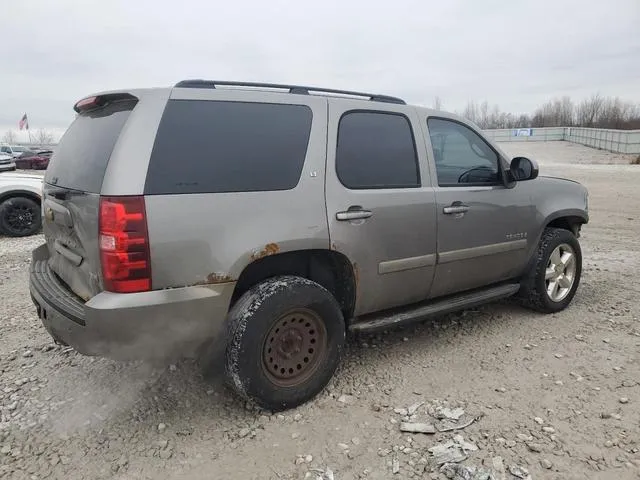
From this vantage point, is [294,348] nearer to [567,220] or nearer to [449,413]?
[449,413]

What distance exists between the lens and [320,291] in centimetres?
296

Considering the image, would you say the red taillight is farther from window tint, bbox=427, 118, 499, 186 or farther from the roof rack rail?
window tint, bbox=427, 118, 499, 186

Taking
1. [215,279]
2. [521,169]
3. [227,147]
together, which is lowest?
[215,279]

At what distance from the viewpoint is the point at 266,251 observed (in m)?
2.74

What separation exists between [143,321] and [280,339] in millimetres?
807

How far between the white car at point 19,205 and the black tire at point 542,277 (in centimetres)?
826

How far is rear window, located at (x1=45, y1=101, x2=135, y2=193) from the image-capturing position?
261cm

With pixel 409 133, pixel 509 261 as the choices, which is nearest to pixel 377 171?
pixel 409 133

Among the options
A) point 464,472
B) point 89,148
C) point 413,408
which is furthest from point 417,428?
point 89,148

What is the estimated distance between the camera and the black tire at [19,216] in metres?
8.70

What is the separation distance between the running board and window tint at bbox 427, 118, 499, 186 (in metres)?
0.90

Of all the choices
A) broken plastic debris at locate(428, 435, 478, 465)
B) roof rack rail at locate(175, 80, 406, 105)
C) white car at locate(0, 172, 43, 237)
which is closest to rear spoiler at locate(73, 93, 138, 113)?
roof rack rail at locate(175, 80, 406, 105)

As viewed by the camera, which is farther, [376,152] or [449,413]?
[376,152]

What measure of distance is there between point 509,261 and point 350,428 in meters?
2.14
